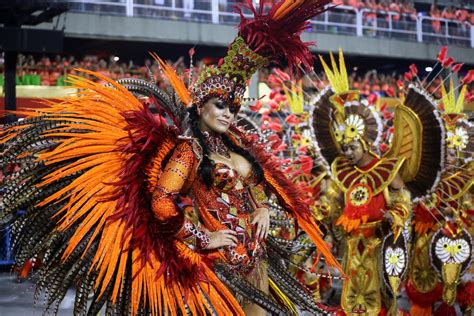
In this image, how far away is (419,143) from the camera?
866 centimetres

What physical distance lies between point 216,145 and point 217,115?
0.17 metres

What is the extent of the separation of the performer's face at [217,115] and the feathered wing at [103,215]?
0.21 meters

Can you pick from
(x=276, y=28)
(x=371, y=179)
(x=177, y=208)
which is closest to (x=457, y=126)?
(x=371, y=179)

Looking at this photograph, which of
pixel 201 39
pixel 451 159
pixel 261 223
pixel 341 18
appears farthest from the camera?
pixel 341 18

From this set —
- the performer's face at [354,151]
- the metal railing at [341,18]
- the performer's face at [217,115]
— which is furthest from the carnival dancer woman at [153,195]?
the metal railing at [341,18]

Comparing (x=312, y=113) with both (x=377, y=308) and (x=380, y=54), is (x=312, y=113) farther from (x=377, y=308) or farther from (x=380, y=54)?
(x=380, y=54)

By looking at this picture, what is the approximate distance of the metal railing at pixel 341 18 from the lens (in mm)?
21203

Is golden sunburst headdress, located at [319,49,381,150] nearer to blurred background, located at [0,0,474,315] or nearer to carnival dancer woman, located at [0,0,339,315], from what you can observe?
carnival dancer woman, located at [0,0,339,315]

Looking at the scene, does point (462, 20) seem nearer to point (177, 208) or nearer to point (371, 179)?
point (371, 179)

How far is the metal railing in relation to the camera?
69.6 ft

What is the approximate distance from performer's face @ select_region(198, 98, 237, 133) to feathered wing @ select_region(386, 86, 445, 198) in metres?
4.43

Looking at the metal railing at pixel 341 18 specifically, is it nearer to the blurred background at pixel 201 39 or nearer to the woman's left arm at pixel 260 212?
the blurred background at pixel 201 39

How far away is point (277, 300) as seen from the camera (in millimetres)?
4832

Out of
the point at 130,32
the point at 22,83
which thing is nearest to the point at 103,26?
the point at 130,32
